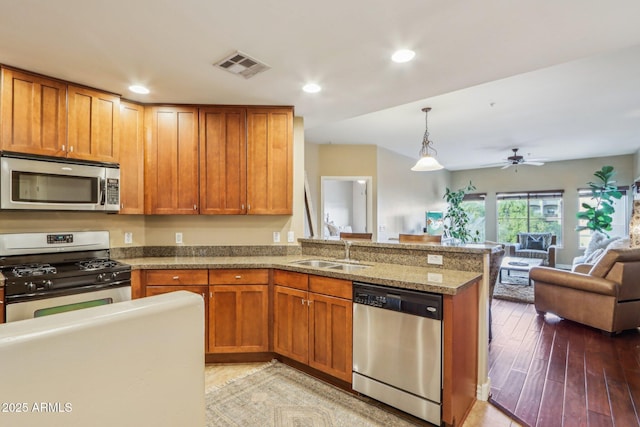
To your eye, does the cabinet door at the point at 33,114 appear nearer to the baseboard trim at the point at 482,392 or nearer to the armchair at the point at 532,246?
the baseboard trim at the point at 482,392

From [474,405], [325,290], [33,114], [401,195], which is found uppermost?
[33,114]

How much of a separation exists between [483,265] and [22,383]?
8.05 ft

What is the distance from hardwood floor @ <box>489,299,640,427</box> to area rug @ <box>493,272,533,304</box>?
0.98m

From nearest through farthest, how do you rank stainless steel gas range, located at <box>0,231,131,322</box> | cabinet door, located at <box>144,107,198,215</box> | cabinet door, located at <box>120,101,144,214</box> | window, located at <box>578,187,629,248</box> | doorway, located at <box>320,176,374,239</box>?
stainless steel gas range, located at <box>0,231,131,322</box> < cabinet door, located at <box>120,101,144,214</box> < cabinet door, located at <box>144,107,198,215</box> < window, located at <box>578,187,629,248</box> < doorway, located at <box>320,176,374,239</box>

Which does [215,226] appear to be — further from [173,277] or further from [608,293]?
[608,293]

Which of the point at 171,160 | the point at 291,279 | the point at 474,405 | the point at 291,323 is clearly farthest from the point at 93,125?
the point at 474,405

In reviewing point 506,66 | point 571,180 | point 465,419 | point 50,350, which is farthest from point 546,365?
point 571,180

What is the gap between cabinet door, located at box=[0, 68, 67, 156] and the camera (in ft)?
7.80

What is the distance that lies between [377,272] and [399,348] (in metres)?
0.54

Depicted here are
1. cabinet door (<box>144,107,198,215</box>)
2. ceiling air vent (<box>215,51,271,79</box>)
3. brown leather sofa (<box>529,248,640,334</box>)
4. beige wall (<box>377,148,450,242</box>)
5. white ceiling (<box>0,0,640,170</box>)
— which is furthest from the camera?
beige wall (<box>377,148,450,242</box>)

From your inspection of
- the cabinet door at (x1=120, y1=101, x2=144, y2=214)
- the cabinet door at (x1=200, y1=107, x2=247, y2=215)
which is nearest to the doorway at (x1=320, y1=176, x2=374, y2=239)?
the cabinet door at (x1=200, y1=107, x2=247, y2=215)

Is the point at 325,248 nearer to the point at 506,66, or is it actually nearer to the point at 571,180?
the point at 506,66

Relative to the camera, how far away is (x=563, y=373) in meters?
2.67

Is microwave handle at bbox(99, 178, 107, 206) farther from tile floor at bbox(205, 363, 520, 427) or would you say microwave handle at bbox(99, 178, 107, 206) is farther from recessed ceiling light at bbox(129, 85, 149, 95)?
tile floor at bbox(205, 363, 520, 427)
